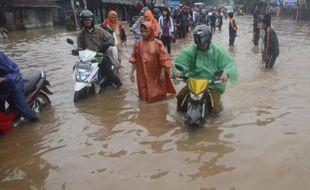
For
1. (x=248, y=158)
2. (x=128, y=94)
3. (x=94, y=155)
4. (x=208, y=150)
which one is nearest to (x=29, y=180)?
(x=94, y=155)

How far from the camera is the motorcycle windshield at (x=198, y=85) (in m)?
5.04

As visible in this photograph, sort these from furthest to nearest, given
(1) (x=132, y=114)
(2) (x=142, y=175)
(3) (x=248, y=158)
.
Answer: (1) (x=132, y=114) < (3) (x=248, y=158) < (2) (x=142, y=175)

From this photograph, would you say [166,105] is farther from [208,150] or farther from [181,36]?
[181,36]

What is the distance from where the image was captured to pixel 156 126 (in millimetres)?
5727

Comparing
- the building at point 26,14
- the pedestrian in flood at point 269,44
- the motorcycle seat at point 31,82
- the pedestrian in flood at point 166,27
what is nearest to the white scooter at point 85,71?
the motorcycle seat at point 31,82

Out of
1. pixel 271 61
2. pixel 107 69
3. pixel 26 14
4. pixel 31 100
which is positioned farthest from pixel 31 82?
pixel 26 14

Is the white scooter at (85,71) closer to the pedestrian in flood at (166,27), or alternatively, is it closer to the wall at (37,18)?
the pedestrian in flood at (166,27)

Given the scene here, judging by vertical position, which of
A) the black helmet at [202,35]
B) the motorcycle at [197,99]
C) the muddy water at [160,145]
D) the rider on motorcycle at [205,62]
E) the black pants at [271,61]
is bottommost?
the muddy water at [160,145]

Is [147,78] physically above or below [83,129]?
above

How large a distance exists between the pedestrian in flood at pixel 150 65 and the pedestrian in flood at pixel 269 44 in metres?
3.69

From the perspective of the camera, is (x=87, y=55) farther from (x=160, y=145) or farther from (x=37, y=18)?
(x=37, y=18)

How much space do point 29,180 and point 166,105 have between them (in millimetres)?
3039

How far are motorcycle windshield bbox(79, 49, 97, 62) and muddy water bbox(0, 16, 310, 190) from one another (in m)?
0.79

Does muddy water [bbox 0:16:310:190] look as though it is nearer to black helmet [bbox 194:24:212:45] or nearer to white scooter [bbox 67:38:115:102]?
white scooter [bbox 67:38:115:102]
